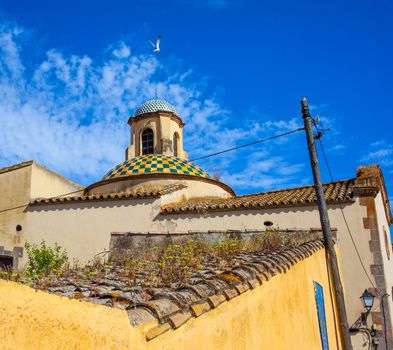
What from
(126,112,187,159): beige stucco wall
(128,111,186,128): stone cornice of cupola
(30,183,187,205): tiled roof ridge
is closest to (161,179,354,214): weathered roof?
(30,183,187,205): tiled roof ridge

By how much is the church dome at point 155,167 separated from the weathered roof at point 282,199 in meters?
3.22

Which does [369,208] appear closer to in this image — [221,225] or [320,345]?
[221,225]

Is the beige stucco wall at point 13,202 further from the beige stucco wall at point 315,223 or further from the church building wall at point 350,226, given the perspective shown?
the church building wall at point 350,226

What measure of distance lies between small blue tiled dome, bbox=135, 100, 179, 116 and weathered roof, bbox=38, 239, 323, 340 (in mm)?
17810

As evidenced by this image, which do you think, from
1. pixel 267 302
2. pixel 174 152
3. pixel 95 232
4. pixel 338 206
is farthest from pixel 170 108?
pixel 267 302

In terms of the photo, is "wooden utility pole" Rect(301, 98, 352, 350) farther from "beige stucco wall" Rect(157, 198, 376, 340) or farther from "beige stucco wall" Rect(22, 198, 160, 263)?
"beige stucco wall" Rect(22, 198, 160, 263)

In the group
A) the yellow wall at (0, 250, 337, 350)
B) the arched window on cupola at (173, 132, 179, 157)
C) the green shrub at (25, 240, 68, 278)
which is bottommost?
the yellow wall at (0, 250, 337, 350)

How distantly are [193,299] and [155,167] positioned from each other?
15.9m

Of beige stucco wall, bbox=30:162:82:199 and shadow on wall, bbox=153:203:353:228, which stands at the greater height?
beige stucco wall, bbox=30:162:82:199

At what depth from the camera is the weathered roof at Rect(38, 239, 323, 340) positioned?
2613mm

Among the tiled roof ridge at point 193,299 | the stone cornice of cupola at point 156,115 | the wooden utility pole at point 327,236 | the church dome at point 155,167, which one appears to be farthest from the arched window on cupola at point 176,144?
the tiled roof ridge at point 193,299

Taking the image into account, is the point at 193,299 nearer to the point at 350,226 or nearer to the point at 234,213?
the point at 350,226

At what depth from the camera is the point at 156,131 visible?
22.2m

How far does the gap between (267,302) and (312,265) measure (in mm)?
3329
